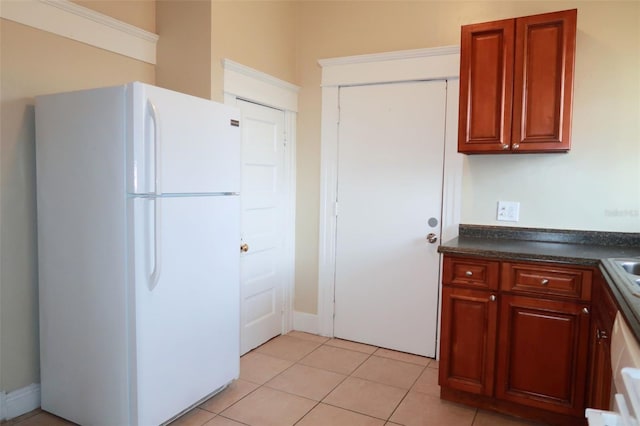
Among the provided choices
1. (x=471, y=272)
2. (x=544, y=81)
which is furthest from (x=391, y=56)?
(x=471, y=272)

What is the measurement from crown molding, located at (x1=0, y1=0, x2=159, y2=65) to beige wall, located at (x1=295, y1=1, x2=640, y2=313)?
150 cm

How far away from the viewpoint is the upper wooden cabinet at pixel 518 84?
2.43 metres

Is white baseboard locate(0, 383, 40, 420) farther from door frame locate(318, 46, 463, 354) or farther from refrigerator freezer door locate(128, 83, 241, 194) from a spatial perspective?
door frame locate(318, 46, 463, 354)

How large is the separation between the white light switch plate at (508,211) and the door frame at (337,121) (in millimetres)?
271

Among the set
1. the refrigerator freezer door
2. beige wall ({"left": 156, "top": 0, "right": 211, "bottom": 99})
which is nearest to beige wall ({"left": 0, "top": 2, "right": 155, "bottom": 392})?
beige wall ({"left": 156, "top": 0, "right": 211, "bottom": 99})

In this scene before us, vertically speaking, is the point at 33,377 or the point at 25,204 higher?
the point at 25,204

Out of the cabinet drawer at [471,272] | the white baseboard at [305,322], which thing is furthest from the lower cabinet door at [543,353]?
the white baseboard at [305,322]

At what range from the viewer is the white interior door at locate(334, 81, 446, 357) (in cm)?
318

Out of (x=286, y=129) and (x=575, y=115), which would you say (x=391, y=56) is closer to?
(x=286, y=129)

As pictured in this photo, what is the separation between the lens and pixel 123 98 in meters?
1.96

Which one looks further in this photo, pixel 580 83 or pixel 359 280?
pixel 359 280

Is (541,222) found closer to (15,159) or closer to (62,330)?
(62,330)

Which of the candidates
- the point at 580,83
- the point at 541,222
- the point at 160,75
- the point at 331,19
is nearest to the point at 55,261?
the point at 160,75

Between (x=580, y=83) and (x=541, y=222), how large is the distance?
0.89 m
